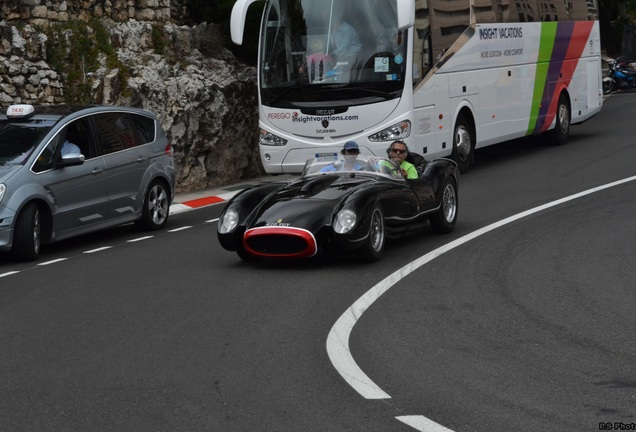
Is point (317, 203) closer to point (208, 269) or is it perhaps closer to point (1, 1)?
point (208, 269)

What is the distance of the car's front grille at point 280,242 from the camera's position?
1186 cm

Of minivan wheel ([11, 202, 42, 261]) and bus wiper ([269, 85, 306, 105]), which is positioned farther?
bus wiper ([269, 85, 306, 105])

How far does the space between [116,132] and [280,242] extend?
4855mm

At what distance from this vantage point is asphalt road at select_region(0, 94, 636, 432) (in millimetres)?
6996

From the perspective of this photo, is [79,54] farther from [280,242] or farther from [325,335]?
[325,335]

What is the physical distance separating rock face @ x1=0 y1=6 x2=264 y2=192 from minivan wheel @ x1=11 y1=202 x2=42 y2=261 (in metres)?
5.73

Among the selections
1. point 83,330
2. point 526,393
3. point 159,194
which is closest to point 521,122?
point 159,194

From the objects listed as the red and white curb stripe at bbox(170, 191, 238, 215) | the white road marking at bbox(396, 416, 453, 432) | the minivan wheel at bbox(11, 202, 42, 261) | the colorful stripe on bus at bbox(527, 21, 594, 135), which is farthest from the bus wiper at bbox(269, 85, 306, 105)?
the white road marking at bbox(396, 416, 453, 432)

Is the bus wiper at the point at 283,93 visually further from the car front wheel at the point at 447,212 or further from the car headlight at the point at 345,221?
Answer: the car headlight at the point at 345,221

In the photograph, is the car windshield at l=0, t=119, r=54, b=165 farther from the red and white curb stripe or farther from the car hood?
the red and white curb stripe

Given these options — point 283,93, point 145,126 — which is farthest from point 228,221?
point 283,93

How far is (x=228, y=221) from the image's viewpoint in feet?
41.5

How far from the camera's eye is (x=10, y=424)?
22.7ft

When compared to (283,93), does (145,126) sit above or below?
below
